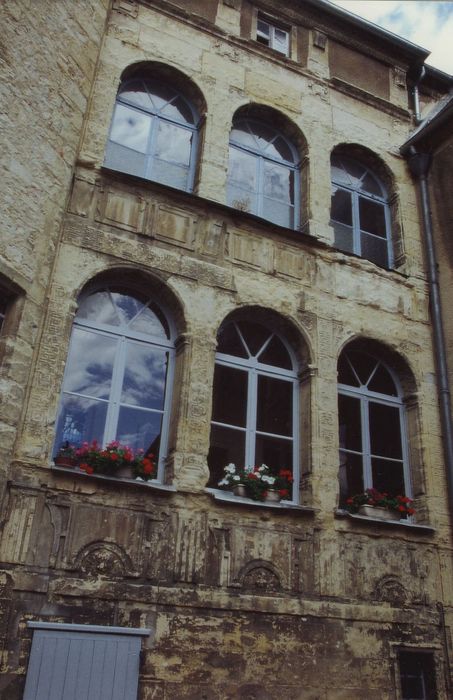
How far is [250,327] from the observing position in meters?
7.70

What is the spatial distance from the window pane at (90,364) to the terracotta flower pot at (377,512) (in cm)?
304

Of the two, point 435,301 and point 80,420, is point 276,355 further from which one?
point 80,420

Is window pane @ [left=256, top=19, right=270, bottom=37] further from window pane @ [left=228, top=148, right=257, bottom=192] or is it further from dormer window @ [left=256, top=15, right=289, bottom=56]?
window pane @ [left=228, top=148, right=257, bottom=192]

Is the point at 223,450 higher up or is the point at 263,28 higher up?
the point at 263,28

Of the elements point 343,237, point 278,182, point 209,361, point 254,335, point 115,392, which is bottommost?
point 115,392

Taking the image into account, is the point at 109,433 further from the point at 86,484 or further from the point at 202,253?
the point at 202,253

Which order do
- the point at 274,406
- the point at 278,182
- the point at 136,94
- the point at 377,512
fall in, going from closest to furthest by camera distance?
the point at 377,512
the point at 274,406
the point at 136,94
the point at 278,182

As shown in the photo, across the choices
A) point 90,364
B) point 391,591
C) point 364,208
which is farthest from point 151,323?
point 364,208

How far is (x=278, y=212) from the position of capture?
8672 millimetres

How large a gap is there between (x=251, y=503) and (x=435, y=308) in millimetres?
3927

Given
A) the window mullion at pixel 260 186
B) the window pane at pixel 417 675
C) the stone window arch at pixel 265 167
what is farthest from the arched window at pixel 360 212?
the window pane at pixel 417 675

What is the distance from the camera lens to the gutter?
7742 millimetres

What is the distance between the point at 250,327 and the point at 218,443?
159 centimetres

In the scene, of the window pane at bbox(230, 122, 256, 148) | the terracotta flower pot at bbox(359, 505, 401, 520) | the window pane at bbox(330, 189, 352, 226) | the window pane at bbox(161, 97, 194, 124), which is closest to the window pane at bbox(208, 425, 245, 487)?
the terracotta flower pot at bbox(359, 505, 401, 520)
